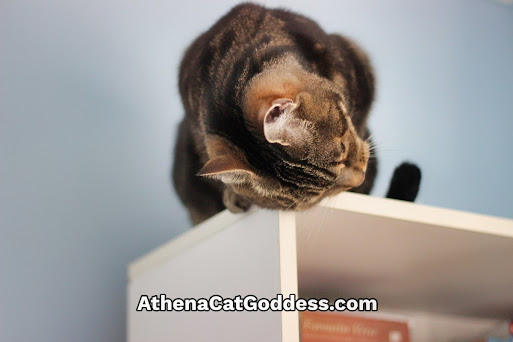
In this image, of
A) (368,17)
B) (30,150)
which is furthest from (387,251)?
(368,17)

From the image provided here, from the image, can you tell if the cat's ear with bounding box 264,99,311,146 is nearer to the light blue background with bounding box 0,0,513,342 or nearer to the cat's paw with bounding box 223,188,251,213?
the cat's paw with bounding box 223,188,251,213

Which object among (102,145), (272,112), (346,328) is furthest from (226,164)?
(102,145)

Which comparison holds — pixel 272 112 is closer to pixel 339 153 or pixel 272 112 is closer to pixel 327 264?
pixel 339 153

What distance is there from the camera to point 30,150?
131 centimetres

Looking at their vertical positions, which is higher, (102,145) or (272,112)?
(102,145)

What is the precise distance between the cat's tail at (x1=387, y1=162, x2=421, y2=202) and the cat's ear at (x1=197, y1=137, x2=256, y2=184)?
33 cm

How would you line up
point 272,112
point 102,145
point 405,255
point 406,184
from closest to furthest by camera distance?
point 272,112 < point 405,255 < point 406,184 < point 102,145

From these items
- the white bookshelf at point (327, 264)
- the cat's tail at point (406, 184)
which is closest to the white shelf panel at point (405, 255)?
the white bookshelf at point (327, 264)

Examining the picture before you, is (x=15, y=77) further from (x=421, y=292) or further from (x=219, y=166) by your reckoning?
(x=421, y=292)

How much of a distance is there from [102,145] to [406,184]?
620mm

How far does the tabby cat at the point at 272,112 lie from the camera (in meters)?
0.91

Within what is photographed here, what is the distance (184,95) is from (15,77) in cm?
37

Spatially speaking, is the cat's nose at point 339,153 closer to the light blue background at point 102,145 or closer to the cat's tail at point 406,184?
the cat's tail at point 406,184

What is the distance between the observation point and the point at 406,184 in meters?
1.14
